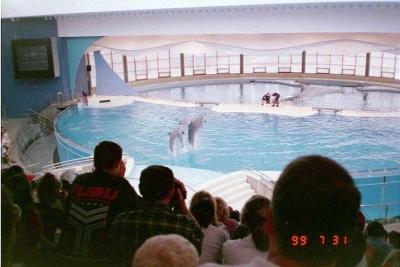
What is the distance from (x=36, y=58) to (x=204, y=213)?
8622 mm

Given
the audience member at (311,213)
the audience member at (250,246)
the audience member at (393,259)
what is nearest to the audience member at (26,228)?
the audience member at (250,246)

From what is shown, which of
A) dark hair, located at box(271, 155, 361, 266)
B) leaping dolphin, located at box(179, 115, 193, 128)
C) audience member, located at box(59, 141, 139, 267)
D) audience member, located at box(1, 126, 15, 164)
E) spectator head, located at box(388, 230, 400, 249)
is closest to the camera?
dark hair, located at box(271, 155, 361, 266)

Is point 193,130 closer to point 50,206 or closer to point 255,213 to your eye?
point 50,206

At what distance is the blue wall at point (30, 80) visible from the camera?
29.6 feet

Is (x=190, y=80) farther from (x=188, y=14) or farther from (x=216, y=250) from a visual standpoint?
(x=216, y=250)

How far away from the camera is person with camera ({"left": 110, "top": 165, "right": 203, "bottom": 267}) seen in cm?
167

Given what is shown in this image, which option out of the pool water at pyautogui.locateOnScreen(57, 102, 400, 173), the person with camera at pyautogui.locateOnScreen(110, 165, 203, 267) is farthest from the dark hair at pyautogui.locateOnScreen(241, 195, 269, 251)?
the pool water at pyautogui.locateOnScreen(57, 102, 400, 173)

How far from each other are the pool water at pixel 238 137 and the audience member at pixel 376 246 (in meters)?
5.08

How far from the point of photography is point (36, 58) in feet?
31.8

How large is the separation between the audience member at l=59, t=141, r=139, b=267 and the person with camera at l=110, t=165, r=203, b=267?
0.10 metres

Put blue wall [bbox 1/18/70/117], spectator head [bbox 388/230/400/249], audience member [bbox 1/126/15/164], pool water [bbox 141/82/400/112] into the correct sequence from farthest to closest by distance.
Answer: pool water [bbox 141/82/400/112] → blue wall [bbox 1/18/70/117] → audience member [bbox 1/126/15/164] → spectator head [bbox 388/230/400/249]

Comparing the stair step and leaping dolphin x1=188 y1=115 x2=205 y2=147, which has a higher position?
leaping dolphin x1=188 y1=115 x2=205 y2=147

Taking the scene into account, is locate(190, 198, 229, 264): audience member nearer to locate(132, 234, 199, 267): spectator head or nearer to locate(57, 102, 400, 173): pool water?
locate(132, 234, 199, 267): spectator head

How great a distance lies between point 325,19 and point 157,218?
22.7 feet
